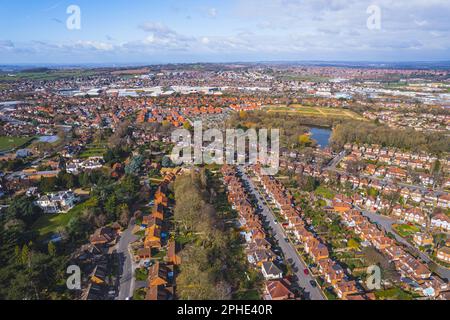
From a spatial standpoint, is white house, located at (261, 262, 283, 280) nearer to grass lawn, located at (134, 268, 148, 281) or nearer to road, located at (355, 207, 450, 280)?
grass lawn, located at (134, 268, 148, 281)

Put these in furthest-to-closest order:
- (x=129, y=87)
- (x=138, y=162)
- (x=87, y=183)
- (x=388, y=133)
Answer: (x=129, y=87) < (x=388, y=133) < (x=138, y=162) < (x=87, y=183)

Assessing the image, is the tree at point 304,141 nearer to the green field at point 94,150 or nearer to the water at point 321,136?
the water at point 321,136

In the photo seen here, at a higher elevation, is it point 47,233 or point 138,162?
point 138,162

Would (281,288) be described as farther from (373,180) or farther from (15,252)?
(373,180)

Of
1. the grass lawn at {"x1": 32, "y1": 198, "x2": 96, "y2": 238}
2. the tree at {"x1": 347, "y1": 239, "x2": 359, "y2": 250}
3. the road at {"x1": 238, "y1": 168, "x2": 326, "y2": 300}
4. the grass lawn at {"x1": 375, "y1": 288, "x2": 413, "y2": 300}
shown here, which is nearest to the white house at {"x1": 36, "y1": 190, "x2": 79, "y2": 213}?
the grass lawn at {"x1": 32, "y1": 198, "x2": 96, "y2": 238}

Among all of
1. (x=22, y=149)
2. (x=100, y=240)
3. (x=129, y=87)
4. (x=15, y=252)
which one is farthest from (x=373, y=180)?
(x=129, y=87)

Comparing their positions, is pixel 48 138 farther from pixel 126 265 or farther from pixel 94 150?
pixel 126 265

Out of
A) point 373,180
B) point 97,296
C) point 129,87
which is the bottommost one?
point 97,296

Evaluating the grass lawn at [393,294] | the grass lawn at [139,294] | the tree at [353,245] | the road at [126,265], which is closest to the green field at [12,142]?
the road at [126,265]
